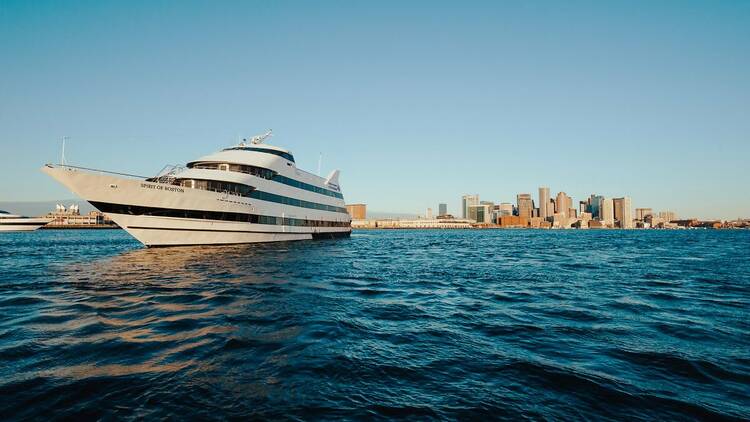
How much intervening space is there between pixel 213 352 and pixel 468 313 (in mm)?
6025

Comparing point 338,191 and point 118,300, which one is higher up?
point 338,191

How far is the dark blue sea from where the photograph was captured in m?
4.18

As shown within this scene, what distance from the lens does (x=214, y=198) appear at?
28750 mm

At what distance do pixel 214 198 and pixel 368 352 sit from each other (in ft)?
86.4

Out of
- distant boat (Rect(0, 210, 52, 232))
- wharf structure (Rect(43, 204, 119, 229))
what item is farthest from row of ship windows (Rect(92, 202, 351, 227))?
wharf structure (Rect(43, 204, 119, 229))

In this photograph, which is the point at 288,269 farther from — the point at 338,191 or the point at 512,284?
the point at 338,191

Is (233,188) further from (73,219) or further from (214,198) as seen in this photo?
(73,219)

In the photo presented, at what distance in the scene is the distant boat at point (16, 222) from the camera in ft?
261

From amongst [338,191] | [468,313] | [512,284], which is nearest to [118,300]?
[468,313]

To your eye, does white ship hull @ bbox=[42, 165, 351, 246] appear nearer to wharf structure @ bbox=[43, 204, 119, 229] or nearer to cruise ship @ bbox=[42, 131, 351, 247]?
cruise ship @ bbox=[42, 131, 351, 247]

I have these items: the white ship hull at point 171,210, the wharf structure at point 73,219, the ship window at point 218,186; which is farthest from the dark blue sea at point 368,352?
the wharf structure at point 73,219

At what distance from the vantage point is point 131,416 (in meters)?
3.82

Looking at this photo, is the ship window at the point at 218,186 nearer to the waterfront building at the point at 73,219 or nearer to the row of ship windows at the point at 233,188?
the row of ship windows at the point at 233,188

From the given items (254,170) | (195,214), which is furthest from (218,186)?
(254,170)
